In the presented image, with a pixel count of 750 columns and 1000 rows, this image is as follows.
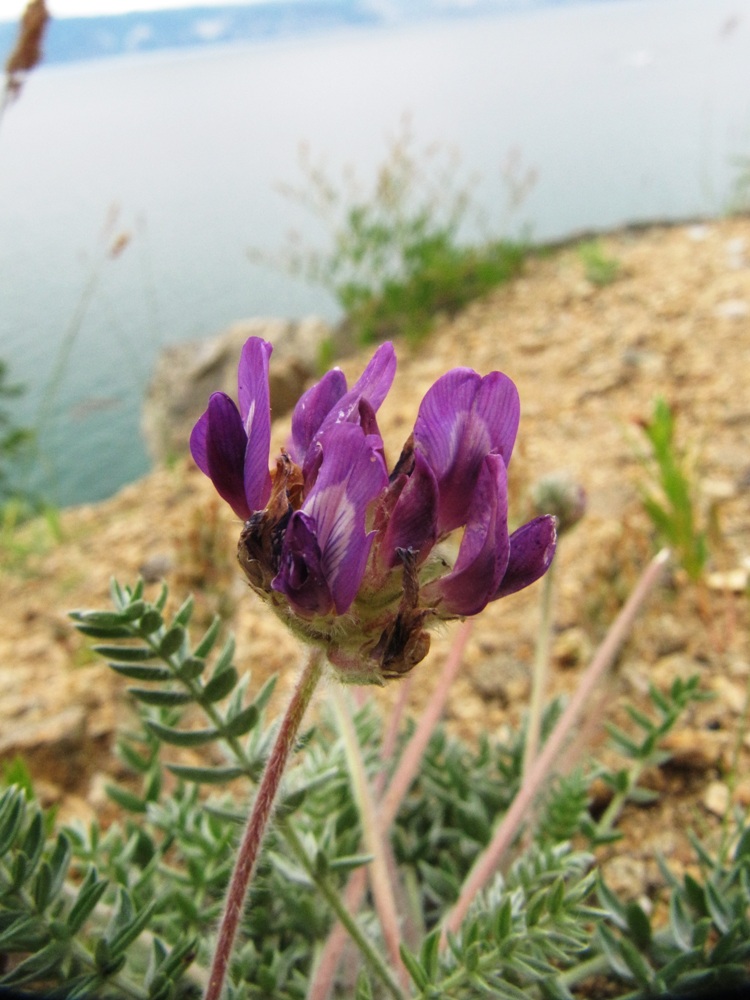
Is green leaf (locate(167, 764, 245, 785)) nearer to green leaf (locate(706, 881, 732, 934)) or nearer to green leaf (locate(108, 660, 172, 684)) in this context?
green leaf (locate(108, 660, 172, 684))

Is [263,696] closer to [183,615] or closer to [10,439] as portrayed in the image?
[183,615]

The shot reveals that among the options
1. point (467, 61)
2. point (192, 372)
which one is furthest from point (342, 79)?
Result: point (192, 372)

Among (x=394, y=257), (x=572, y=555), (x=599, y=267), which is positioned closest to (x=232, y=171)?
(x=394, y=257)

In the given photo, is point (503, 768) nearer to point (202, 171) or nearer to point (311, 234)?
point (311, 234)

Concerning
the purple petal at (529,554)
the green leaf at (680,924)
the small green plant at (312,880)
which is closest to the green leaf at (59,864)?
the small green plant at (312,880)

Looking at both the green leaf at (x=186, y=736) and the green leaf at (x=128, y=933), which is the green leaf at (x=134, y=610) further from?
the green leaf at (x=128, y=933)

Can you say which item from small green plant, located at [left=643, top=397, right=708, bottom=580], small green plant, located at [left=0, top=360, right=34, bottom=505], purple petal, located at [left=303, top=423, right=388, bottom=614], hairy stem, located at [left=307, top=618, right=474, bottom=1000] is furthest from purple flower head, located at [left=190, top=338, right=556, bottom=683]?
small green plant, located at [left=0, top=360, right=34, bottom=505]
